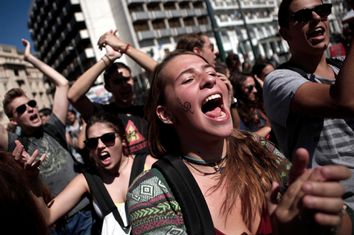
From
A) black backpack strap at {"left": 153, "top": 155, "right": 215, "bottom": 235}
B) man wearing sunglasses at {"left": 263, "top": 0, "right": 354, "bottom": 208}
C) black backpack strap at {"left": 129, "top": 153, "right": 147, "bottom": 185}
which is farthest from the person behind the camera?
black backpack strap at {"left": 129, "top": 153, "right": 147, "bottom": 185}

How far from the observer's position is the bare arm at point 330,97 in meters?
1.64

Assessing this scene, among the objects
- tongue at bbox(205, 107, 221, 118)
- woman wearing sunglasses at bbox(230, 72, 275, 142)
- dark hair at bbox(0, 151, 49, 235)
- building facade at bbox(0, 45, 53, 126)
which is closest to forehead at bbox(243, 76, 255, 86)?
woman wearing sunglasses at bbox(230, 72, 275, 142)

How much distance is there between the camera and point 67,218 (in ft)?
10.3

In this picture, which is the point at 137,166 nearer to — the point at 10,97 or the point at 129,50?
the point at 129,50

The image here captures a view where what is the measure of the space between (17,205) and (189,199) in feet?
2.45

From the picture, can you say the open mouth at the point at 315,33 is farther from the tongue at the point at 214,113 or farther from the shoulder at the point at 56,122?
the shoulder at the point at 56,122

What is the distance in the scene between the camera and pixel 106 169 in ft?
9.46

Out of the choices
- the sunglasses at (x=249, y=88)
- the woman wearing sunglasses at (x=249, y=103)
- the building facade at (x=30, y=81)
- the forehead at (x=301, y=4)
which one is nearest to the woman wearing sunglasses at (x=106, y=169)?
the forehead at (x=301, y=4)

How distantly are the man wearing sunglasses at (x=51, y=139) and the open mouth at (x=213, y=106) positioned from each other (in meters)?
1.72

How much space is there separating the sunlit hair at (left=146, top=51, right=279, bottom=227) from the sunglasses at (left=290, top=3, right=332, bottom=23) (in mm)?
785

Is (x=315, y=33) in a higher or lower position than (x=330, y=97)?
higher

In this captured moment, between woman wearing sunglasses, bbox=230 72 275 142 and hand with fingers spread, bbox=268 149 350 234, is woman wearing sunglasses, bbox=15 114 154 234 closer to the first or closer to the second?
hand with fingers spread, bbox=268 149 350 234

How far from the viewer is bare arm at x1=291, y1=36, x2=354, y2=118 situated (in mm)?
1637

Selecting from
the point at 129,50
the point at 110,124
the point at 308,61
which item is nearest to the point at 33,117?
the point at 110,124
